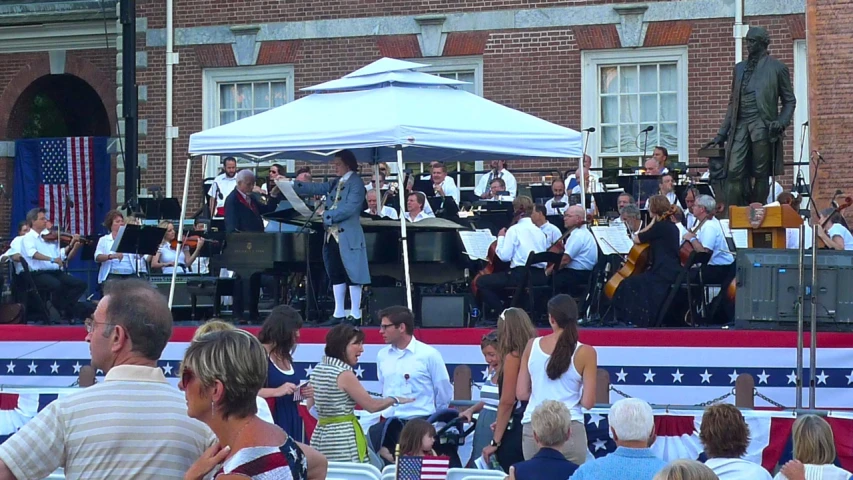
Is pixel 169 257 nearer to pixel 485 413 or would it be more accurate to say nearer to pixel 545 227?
pixel 545 227

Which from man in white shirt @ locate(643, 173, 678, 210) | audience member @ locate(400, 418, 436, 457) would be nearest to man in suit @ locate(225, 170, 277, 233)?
man in white shirt @ locate(643, 173, 678, 210)

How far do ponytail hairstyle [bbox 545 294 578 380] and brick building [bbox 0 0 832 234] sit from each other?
12.3 metres

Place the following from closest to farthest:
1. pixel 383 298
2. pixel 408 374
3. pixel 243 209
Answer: pixel 408 374, pixel 383 298, pixel 243 209

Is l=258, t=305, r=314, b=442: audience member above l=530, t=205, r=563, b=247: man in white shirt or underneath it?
underneath

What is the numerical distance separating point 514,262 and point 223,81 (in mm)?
11254

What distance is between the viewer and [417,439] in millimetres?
7172

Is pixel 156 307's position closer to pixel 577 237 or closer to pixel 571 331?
pixel 571 331

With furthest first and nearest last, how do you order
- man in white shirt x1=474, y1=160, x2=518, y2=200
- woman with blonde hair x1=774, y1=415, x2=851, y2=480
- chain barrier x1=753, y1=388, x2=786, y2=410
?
man in white shirt x1=474, y1=160, x2=518, y2=200 < chain barrier x1=753, y1=388, x2=786, y2=410 < woman with blonde hair x1=774, y1=415, x2=851, y2=480

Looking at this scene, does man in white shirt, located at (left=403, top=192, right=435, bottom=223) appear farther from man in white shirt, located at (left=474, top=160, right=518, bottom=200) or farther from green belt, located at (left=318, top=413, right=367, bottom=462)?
green belt, located at (left=318, top=413, right=367, bottom=462)

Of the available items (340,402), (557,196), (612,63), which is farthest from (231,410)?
(612,63)

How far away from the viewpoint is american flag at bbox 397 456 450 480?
6.85m

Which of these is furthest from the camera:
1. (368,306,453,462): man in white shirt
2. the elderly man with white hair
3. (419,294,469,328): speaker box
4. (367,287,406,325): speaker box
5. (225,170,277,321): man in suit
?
(225,170,277,321): man in suit

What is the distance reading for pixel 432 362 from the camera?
9031mm

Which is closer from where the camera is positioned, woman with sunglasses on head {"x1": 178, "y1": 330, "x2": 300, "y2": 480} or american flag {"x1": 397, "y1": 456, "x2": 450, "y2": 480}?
woman with sunglasses on head {"x1": 178, "y1": 330, "x2": 300, "y2": 480}
